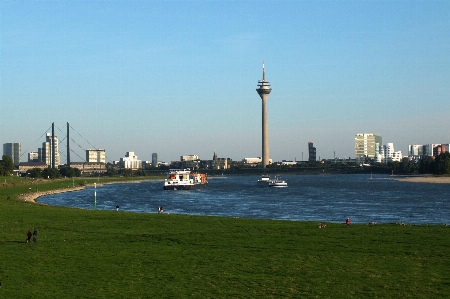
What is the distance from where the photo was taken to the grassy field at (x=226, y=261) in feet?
71.8

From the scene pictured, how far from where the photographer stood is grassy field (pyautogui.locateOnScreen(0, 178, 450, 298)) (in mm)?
21875

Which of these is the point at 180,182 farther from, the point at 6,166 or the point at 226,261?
the point at 226,261

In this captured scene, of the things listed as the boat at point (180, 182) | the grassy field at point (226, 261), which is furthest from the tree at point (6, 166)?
the grassy field at point (226, 261)

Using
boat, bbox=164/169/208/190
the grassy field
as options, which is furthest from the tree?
the grassy field

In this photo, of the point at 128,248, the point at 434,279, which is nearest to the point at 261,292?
the point at 434,279

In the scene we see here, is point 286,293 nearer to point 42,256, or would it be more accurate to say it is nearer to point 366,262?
point 366,262

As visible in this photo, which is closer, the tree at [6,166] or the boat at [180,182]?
the boat at [180,182]

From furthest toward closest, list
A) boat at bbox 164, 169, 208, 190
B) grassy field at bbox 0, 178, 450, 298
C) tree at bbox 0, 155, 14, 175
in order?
tree at bbox 0, 155, 14, 175, boat at bbox 164, 169, 208, 190, grassy field at bbox 0, 178, 450, 298

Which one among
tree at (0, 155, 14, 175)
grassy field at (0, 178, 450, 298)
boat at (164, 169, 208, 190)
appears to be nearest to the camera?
grassy field at (0, 178, 450, 298)

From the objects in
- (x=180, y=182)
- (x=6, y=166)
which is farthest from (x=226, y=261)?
(x=6, y=166)

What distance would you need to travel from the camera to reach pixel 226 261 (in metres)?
27.1

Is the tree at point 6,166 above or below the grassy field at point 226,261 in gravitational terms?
above

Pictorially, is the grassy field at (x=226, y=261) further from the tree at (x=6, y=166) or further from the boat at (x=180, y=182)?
the tree at (x=6, y=166)

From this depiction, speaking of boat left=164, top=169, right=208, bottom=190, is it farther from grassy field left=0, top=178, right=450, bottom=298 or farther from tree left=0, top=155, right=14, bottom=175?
grassy field left=0, top=178, right=450, bottom=298
